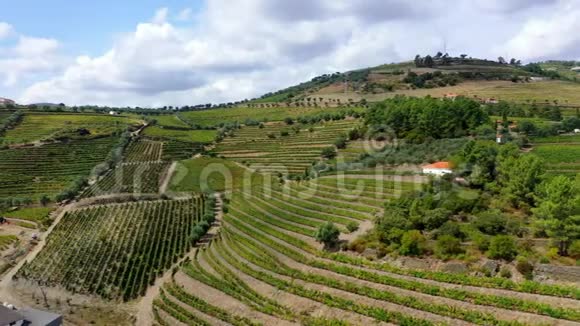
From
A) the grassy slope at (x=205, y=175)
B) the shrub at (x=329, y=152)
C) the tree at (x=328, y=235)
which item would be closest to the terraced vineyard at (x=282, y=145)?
the shrub at (x=329, y=152)

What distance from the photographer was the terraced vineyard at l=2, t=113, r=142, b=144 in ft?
396

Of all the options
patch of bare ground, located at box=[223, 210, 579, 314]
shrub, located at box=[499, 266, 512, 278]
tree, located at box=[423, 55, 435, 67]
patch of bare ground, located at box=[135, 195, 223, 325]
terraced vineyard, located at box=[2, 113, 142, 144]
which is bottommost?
patch of bare ground, located at box=[135, 195, 223, 325]

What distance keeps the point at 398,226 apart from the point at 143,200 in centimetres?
5308

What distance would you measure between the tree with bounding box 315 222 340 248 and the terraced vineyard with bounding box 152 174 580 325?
122 centimetres

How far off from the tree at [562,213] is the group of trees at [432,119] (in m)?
40.9

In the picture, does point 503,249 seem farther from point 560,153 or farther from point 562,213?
point 560,153

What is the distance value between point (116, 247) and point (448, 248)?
1625 inches

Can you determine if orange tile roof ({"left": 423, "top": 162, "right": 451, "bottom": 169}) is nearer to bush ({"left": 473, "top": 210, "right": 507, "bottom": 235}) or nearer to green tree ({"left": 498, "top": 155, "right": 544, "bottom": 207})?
green tree ({"left": 498, "top": 155, "right": 544, "bottom": 207})

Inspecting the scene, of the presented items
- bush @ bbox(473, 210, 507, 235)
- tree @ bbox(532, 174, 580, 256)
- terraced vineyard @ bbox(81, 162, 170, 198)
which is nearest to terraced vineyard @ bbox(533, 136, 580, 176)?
tree @ bbox(532, 174, 580, 256)

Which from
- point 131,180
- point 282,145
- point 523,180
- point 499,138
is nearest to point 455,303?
point 523,180

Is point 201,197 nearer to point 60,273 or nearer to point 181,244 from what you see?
point 181,244

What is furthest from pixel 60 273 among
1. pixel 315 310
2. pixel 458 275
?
pixel 458 275

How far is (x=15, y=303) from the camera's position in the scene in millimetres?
47875

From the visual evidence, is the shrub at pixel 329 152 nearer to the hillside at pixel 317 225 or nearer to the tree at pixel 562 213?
the hillside at pixel 317 225
